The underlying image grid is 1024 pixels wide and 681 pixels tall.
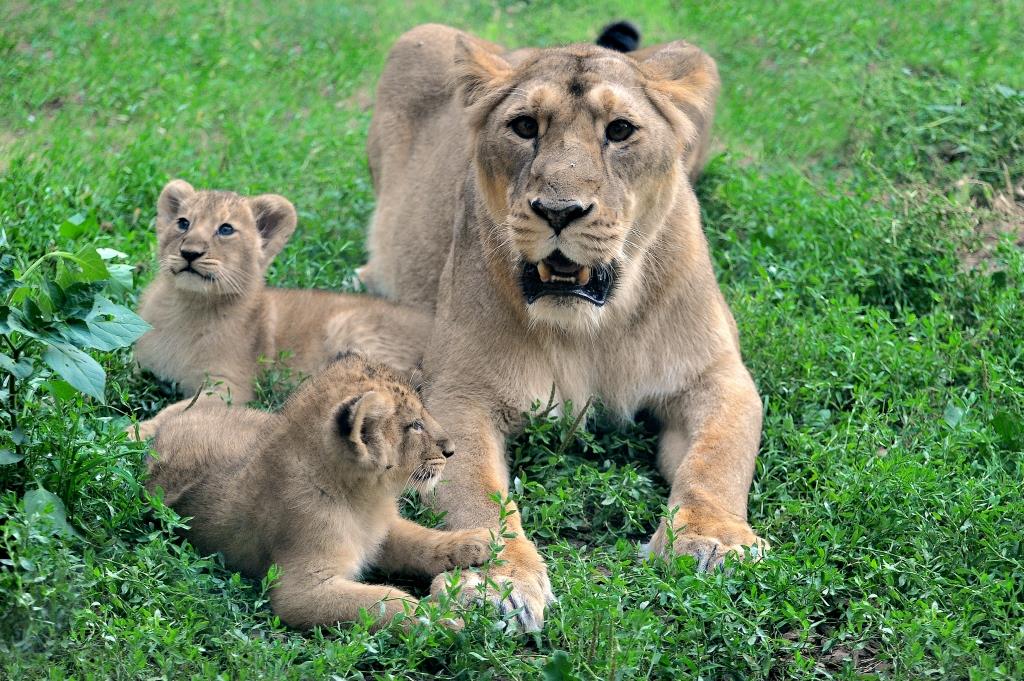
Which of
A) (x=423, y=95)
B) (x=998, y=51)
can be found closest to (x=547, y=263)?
(x=423, y=95)

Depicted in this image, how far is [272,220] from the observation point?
5.63 meters

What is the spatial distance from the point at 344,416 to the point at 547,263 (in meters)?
1.07

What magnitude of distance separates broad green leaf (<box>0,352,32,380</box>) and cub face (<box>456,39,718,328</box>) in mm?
1634

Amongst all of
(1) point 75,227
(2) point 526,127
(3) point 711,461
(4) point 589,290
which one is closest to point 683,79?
(2) point 526,127

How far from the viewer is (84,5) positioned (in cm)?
903

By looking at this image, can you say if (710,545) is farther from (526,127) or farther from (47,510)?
(47,510)

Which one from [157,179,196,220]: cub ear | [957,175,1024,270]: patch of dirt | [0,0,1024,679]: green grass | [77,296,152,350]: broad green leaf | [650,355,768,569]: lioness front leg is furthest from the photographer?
[957,175,1024,270]: patch of dirt

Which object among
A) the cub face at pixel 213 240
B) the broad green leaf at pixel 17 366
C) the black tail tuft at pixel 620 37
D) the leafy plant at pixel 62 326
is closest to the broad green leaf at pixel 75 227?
the cub face at pixel 213 240

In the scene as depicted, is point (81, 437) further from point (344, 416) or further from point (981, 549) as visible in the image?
point (981, 549)

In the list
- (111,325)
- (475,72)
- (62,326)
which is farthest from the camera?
(475,72)

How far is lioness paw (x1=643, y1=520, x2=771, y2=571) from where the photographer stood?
13.6 ft

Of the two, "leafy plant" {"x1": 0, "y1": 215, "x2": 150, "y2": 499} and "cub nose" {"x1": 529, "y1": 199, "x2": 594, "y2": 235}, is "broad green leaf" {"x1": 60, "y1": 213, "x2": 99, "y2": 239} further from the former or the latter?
"cub nose" {"x1": 529, "y1": 199, "x2": 594, "y2": 235}

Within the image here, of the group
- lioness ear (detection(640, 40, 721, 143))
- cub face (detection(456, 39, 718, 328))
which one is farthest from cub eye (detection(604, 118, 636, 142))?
lioness ear (detection(640, 40, 721, 143))

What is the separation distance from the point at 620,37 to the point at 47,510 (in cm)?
444
